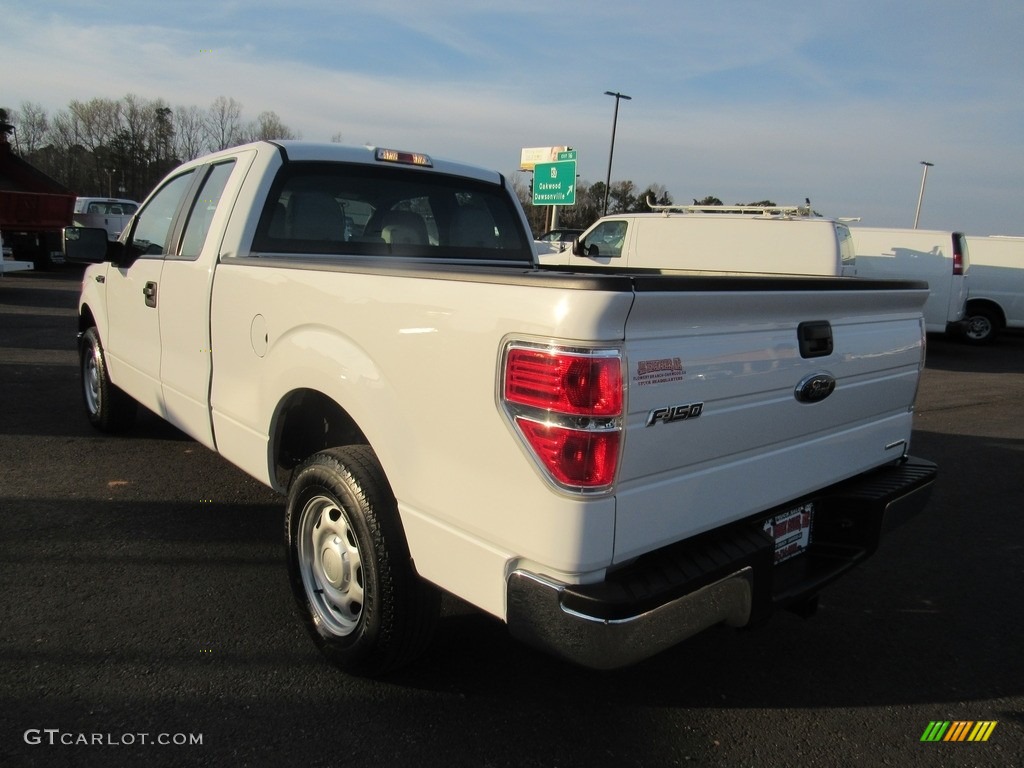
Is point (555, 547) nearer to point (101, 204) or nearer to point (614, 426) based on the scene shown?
point (614, 426)

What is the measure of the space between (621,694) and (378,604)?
983 millimetres

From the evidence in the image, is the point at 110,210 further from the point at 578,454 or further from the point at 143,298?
the point at 578,454

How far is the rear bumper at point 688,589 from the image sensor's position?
6.65ft

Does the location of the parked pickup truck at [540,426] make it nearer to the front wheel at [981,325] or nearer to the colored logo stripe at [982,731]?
the colored logo stripe at [982,731]

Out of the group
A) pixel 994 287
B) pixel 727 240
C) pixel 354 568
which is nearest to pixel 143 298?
pixel 354 568

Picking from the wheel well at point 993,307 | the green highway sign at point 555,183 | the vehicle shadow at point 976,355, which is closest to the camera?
the vehicle shadow at point 976,355

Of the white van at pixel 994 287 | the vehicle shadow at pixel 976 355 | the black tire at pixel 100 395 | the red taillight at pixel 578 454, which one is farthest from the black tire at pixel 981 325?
the red taillight at pixel 578 454

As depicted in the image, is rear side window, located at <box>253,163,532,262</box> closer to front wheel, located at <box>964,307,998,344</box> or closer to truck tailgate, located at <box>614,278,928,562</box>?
truck tailgate, located at <box>614,278,928,562</box>

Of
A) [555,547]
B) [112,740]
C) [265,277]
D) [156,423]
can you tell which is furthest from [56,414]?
[555,547]

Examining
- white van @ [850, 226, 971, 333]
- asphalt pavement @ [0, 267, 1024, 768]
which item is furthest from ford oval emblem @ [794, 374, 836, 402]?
white van @ [850, 226, 971, 333]

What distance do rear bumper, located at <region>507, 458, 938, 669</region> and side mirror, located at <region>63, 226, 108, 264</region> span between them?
12.5 ft

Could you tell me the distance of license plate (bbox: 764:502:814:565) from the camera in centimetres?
266

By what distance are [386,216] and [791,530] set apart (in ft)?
8.62

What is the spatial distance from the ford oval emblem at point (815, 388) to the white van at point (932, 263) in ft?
40.0
